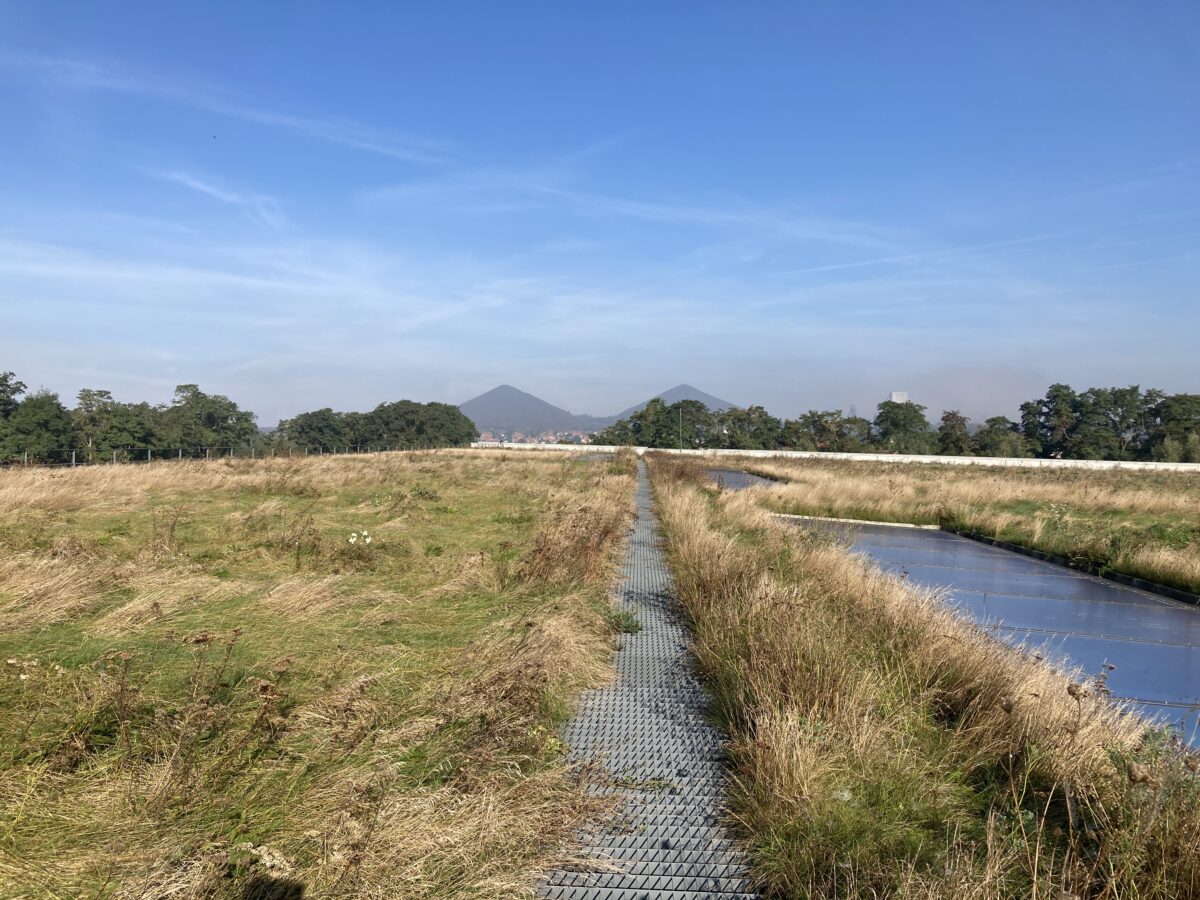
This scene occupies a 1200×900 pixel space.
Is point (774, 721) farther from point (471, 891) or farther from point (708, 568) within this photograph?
point (708, 568)

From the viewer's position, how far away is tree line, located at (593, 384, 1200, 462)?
71.2 m

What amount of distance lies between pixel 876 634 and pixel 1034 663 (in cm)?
107

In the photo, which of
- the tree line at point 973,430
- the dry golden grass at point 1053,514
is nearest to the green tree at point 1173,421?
the tree line at point 973,430

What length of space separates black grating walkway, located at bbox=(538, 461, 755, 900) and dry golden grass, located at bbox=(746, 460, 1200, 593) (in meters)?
8.69

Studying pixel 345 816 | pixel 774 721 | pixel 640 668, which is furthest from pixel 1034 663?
pixel 345 816

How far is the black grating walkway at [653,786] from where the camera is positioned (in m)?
2.61

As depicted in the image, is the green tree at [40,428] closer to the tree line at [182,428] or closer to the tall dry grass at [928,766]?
the tree line at [182,428]

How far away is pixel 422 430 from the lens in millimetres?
94188

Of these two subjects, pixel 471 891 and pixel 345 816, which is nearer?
pixel 471 891

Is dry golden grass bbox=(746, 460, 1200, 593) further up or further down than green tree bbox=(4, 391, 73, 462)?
further down

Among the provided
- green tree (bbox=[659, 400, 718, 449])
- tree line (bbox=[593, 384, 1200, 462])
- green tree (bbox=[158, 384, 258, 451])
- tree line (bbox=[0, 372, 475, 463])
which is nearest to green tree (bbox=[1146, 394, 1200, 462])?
tree line (bbox=[593, 384, 1200, 462])

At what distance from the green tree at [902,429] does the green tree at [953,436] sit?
5.74 ft

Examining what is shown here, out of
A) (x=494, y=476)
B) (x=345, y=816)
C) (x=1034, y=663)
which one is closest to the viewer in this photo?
(x=345, y=816)

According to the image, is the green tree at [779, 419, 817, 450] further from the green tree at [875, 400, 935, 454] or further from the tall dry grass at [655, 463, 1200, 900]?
the tall dry grass at [655, 463, 1200, 900]
